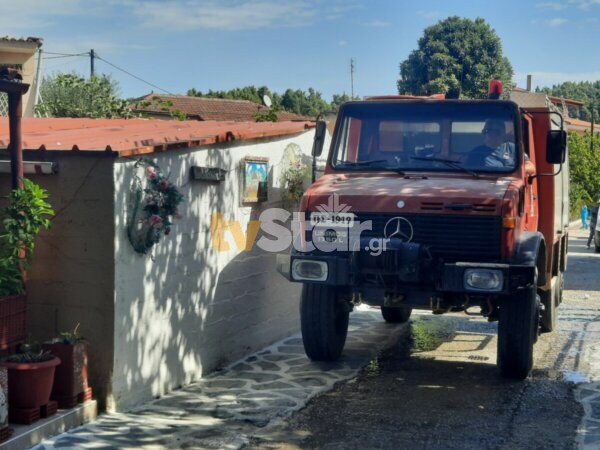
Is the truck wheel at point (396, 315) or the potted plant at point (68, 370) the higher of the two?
the potted plant at point (68, 370)

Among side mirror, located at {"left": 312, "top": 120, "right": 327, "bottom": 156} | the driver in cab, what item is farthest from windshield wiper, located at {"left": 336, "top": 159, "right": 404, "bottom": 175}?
the driver in cab

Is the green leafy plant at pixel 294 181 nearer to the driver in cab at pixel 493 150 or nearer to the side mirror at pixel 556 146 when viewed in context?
the driver in cab at pixel 493 150

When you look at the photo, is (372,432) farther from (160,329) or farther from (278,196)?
(278,196)

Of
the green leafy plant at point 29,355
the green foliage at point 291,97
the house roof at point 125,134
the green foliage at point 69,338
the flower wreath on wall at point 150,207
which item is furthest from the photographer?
the green foliage at point 291,97

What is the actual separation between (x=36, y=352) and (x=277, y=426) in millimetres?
1958

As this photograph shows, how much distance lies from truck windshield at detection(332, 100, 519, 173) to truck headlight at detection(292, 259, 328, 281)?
4.36 feet

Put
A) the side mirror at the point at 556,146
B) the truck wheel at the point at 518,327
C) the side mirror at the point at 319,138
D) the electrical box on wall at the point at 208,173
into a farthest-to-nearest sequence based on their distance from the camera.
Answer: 1. the side mirror at the point at 319,138
2. the side mirror at the point at 556,146
3. the electrical box on wall at the point at 208,173
4. the truck wheel at the point at 518,327

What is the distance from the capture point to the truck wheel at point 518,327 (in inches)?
309

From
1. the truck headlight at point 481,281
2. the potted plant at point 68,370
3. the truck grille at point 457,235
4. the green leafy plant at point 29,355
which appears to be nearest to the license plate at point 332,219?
the truck grille at point 457,235

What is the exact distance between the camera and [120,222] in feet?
22.1

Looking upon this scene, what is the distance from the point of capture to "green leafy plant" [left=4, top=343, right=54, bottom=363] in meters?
6.13

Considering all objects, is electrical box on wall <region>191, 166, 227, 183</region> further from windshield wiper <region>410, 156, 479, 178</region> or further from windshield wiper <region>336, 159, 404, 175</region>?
windshield wiper <region>410, 156, 479, 178</region>

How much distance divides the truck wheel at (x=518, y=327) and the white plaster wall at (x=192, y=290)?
2842 mm

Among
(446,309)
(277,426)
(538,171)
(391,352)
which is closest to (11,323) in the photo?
(277,426)
